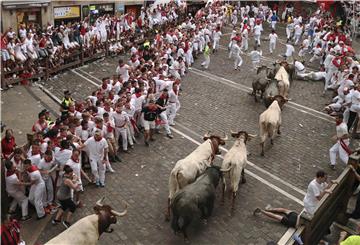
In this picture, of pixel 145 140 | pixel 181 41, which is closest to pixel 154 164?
pixel 145 140

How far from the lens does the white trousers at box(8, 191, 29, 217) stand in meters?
10.2

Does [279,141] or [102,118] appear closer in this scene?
[102,118]

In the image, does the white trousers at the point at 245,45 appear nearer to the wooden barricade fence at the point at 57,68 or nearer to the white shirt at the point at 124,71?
the wooden barricade fence at the point at 57,68

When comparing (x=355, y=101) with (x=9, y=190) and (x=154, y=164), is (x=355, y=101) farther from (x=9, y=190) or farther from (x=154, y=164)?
(x=9, y=190)

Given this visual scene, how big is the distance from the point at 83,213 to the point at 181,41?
13544 millimetres

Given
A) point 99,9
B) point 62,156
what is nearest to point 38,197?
point 62,156

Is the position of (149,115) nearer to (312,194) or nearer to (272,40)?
(312,194)

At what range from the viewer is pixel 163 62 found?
1945 centimetres

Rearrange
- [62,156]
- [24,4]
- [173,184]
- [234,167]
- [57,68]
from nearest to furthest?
[173,184]
[62,156]
[234,167]
[57,68]
[24,4]

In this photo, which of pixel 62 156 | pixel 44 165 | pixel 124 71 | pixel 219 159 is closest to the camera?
pixel 44 165

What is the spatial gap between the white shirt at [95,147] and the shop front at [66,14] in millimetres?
16517

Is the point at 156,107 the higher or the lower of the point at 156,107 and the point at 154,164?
the higher

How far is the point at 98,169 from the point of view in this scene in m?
12.1

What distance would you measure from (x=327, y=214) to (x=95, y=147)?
19.8 feet
